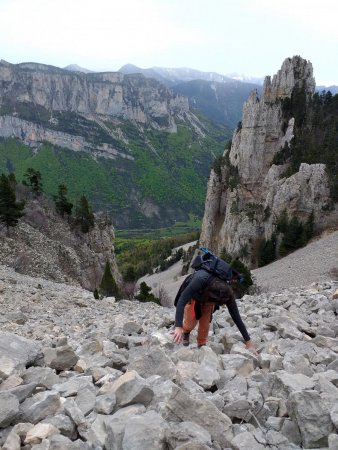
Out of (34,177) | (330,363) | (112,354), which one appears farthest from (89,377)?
(34,177)

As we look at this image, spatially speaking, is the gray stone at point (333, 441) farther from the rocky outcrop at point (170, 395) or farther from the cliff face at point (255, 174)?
the cliff face at point (255, 174)

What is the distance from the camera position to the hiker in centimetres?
749

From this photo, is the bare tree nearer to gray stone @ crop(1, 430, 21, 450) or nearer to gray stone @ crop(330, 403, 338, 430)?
gray stone @ crop(330, 403, 338, 430)

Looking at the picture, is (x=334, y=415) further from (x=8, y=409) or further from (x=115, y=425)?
(x=8, y=409)

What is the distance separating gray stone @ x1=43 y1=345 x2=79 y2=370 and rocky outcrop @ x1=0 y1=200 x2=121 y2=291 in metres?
29.4

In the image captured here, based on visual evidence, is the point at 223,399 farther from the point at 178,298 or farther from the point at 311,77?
the point at 311,77

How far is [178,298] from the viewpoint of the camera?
7.98m

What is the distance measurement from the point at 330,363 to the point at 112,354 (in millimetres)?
3628

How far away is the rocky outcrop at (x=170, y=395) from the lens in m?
4.67

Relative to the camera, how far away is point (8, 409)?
5.01 meters

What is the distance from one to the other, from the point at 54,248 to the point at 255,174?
6223 cm

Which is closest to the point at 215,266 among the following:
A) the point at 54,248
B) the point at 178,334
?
the point at 178,334

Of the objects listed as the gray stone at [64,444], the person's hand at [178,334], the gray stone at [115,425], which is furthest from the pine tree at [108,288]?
the gray stone at [64,444]

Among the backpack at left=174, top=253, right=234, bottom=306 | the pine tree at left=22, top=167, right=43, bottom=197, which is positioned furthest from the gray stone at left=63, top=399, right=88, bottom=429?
the pine tree at left=22, top=167, right=43, bottom=197
